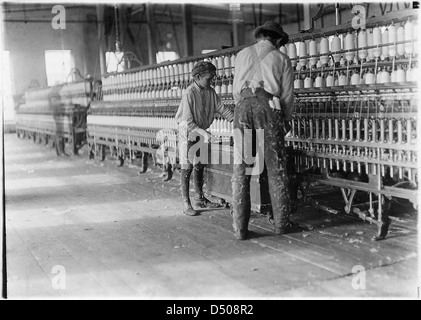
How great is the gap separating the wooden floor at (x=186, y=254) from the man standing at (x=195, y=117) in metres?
0.43

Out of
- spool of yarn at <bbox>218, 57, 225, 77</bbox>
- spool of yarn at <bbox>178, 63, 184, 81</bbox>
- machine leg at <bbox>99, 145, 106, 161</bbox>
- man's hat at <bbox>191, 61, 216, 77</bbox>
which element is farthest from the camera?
machine leg at <bbox>99, 145, 106, 161</bbox>

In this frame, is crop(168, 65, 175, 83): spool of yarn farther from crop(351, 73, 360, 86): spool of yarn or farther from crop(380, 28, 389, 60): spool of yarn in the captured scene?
crop(380, 28, 389, 60): spool of yarn

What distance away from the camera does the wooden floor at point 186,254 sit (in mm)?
3357

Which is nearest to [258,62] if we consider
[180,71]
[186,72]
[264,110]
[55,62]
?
[264,110]

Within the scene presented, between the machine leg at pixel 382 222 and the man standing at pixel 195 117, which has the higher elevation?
the man standing at pixel 195 117

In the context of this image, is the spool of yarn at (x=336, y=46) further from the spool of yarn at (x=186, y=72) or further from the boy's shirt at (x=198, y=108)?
the spool of yarn at (x=186, y=72)

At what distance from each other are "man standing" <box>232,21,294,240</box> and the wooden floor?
1.30ft

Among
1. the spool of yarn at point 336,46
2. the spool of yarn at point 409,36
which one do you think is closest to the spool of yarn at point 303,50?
the spool of yarn at point 336,46

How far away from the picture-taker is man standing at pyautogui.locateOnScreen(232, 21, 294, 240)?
14.2 feet

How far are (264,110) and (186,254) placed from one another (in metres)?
1.39

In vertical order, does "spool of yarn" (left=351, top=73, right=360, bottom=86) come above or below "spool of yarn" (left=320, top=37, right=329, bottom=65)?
below

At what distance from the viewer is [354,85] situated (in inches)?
178

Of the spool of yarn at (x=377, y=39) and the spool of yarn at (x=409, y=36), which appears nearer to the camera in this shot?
the spool of yarn at (x=409, y=36)

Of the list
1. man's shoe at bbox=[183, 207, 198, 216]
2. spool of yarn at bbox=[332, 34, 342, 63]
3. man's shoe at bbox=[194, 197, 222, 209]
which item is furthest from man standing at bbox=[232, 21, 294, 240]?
man's shoe at bbox=[194, 197, 222, 209]
